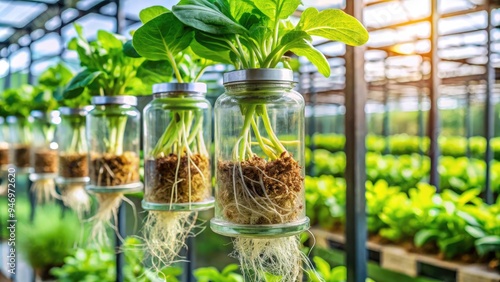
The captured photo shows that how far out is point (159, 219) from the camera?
0.98 m

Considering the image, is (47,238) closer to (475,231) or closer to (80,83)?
(80,83)

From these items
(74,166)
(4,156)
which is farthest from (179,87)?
(4,156)

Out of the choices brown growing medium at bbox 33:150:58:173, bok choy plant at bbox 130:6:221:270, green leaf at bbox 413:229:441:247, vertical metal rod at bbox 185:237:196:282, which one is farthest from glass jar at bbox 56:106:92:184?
green leaf at bbox 413:229:441:247

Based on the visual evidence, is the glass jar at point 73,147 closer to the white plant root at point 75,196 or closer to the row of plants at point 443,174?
the white plant root at point 75,196

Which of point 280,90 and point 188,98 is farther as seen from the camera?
point 188,98

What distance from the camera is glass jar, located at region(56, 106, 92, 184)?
59.9 inches

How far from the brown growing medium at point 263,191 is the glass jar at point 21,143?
75.6 inches

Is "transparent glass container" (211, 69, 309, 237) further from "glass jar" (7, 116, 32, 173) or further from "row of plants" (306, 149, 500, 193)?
"row of plants" (306, 149, 500, 193)

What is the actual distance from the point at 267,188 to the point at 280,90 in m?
0.16

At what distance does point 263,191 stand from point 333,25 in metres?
0.27

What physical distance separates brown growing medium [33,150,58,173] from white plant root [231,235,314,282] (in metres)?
1.46

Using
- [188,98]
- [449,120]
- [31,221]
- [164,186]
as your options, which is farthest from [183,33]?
[449,120]

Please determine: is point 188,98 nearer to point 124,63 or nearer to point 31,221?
point 124,63

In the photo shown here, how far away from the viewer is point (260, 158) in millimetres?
701
